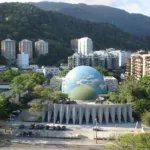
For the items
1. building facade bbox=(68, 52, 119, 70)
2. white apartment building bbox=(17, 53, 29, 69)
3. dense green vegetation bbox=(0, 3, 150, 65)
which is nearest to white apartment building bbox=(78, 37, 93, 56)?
dense green vegetation bbox=(0, 3, 150, 65)

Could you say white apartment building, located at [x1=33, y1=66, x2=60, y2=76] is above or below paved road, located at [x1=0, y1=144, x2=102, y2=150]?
above

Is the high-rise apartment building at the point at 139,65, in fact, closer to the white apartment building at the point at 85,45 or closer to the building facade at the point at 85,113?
the building facade at the point at 85,113

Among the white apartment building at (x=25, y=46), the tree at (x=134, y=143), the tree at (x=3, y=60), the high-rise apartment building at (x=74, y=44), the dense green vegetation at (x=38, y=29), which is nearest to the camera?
the tree at (x=134, y=143)

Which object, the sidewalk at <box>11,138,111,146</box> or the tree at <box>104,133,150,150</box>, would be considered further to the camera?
the sidewalk at <box>11,138,111,146</box>

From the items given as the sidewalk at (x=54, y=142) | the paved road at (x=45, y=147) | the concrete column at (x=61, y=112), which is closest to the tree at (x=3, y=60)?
the concrete column at (x=61, y=112)

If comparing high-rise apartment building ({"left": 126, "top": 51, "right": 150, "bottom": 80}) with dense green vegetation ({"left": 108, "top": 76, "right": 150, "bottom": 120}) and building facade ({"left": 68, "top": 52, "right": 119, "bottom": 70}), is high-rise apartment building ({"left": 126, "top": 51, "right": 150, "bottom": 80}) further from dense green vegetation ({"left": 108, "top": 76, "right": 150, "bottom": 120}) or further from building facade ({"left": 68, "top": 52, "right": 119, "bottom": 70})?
dense green vegetation ({"left": 108, "top": 76, "right": 150, "bottom": 120})

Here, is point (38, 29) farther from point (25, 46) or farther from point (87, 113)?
point (87, 113)

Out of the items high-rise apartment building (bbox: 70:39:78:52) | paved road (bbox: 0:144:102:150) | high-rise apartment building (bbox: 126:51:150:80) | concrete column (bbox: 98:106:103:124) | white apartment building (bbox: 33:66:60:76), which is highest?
high-rise apartment building (bbox: 70:39:78:52)
